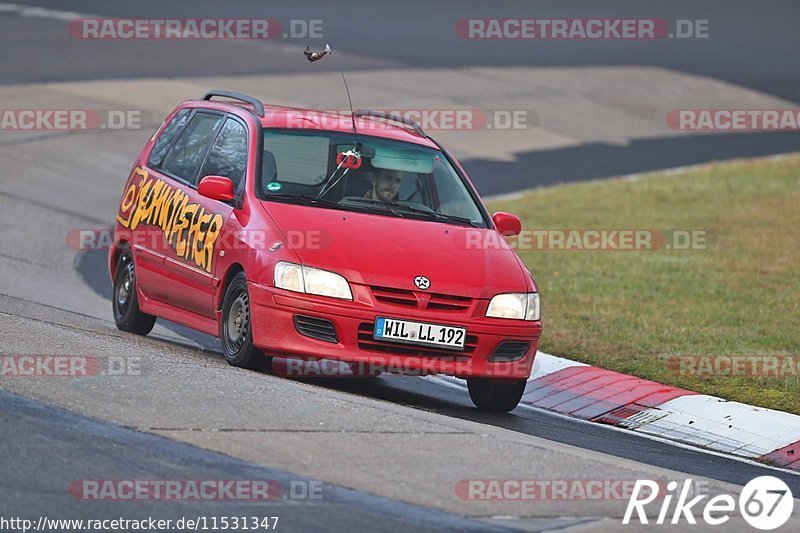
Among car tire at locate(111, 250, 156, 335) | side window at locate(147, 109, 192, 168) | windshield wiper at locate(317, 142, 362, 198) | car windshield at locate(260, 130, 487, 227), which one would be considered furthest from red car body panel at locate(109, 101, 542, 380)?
side window at locate(147, 109, 192, 168)

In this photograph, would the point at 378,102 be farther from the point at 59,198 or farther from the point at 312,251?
the point at 312,251

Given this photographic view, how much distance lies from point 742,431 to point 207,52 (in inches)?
764

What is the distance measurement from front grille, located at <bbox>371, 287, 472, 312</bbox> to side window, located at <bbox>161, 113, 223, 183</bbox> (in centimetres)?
217

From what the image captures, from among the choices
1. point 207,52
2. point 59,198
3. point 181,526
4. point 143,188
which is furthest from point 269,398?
point 207,52

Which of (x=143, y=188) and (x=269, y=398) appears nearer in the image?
(x=269, y=398)

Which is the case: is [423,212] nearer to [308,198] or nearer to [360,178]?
[360,178]

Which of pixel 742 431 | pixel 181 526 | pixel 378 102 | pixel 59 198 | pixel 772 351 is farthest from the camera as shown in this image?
pixel 378 102

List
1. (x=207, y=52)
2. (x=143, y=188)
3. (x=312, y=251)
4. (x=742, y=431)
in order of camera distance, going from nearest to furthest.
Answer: (x=312, y=251)
(x=742, y=431)
(x=143, y=188)
(x=207, y=52)

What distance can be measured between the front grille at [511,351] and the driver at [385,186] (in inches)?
52.9

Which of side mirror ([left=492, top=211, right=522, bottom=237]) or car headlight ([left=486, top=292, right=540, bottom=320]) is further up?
side mirror ([left=492, top=211, right=522, bottom=237])

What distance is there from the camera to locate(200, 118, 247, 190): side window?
10234mm

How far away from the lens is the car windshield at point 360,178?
33.0 feet

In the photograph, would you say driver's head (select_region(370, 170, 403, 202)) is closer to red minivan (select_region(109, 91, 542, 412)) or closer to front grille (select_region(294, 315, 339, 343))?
red minivan (select_region(109, 91, 542, 412))

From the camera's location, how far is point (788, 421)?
10.3 m
